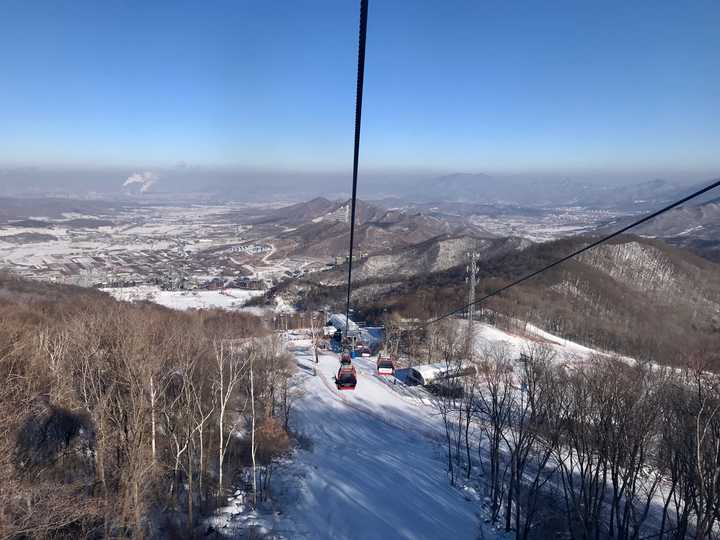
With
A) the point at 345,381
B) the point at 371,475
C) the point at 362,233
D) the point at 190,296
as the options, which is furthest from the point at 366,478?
the point at 362,233

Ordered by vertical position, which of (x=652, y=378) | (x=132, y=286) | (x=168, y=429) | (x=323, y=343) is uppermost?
(x=652, y=378)

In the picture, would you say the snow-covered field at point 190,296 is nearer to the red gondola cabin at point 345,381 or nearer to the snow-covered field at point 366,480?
the snow-covered field at point 366,480

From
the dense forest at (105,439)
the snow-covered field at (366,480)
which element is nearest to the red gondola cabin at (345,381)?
the snow-covered field at (366,480)

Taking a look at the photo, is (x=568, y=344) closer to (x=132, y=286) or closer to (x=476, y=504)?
(x=476, y=504)

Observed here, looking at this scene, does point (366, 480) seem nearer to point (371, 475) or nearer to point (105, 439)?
point (371, 475)

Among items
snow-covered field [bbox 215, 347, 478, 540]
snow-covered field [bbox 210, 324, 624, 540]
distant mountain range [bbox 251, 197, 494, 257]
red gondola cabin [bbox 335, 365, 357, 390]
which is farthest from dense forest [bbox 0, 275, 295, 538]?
distant mountain range [bbox 251, 197, 494, 257]

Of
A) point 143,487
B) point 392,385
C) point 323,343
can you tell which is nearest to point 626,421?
point 143,487

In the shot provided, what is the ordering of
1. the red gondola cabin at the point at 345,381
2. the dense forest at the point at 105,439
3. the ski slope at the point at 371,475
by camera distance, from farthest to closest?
the red gondola cabin at the point at 345,381 → the ski slope at the point at 371,475 → the dense forest at the point at 105,439

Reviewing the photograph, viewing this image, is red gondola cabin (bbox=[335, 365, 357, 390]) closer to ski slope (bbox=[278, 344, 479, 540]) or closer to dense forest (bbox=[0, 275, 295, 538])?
ski slope (bbox=[278, 344, 479, 540])
